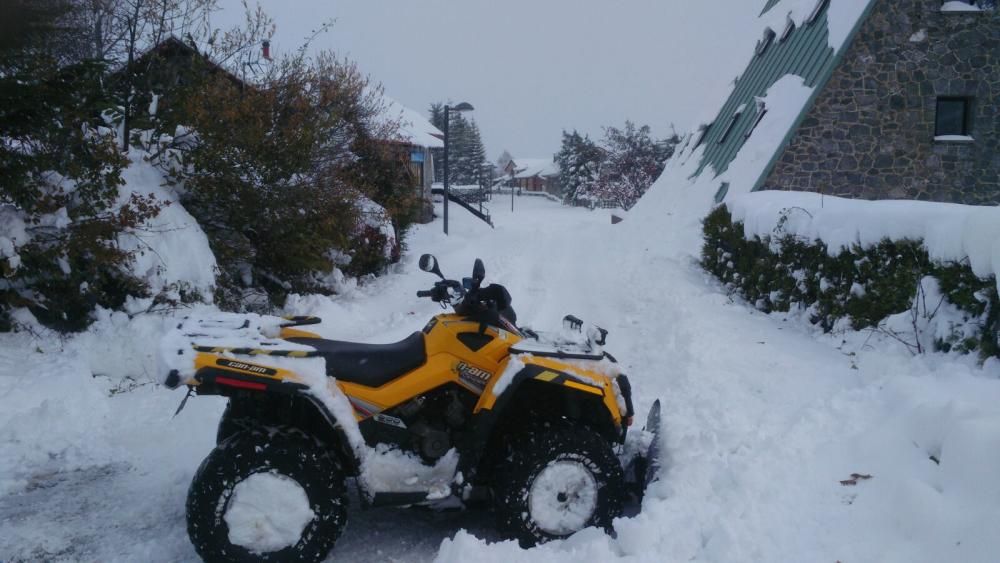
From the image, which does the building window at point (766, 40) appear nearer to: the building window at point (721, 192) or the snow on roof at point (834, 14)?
the snow on roof at point (834, 14)

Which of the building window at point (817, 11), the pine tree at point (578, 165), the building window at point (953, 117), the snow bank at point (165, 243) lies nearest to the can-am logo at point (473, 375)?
the snow bank at point (165, 243)

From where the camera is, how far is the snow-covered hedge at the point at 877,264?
491 centimetres

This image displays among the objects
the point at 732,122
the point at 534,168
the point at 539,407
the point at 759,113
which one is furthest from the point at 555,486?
the point at 534,168

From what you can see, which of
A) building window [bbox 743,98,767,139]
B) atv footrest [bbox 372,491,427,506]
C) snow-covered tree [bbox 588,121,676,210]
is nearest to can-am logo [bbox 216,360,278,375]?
atv footrest [bbox 372,491,427,506]

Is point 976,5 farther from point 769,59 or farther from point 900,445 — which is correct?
point 900,445

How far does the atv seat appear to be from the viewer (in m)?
3.54

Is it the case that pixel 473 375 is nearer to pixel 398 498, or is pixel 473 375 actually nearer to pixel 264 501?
pixel 398 498

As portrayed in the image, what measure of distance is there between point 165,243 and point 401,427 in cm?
556

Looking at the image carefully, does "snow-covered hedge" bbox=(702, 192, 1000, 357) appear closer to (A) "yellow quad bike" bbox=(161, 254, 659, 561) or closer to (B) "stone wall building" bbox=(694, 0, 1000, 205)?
(A) "yellow quad bike" bbox=(161, 254, 659, 561)

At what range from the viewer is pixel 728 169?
15.9 m

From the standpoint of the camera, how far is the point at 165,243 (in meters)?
7.90

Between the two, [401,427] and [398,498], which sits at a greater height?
[401,427]

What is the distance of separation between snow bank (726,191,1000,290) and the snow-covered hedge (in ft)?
0.03

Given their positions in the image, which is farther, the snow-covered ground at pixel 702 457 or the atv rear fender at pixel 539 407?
the atv rear fender at pixel 539 407
